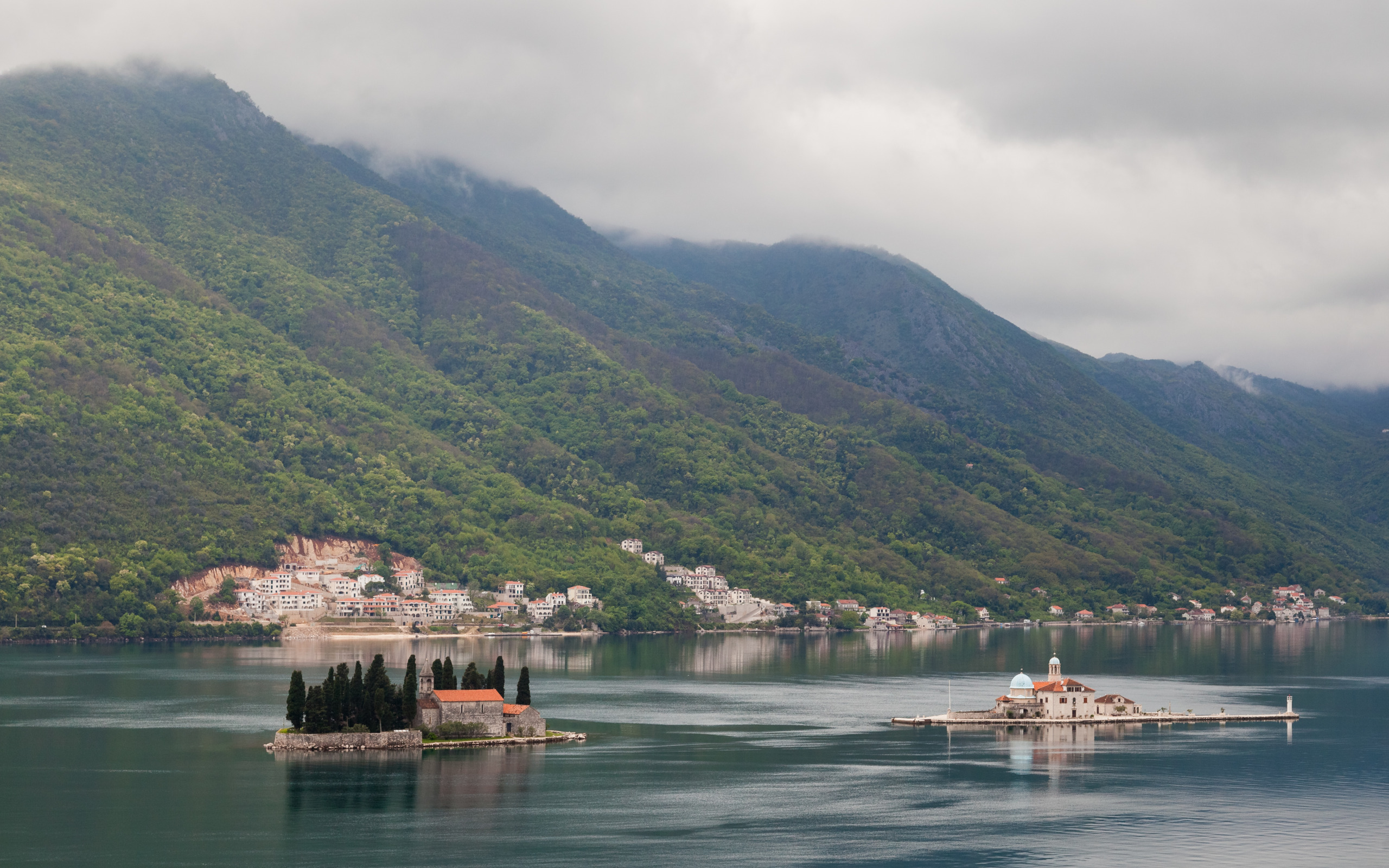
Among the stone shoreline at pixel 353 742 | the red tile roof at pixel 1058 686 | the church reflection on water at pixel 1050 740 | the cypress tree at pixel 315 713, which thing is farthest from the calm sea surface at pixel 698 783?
the red tile roof at pixel 1058 686

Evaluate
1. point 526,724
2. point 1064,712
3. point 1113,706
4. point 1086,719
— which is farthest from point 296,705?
point 1113,706

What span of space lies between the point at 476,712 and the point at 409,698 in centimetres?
374

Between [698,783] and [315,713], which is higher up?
[315,713]

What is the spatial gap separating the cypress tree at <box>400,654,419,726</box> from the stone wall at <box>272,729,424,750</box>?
230 cm

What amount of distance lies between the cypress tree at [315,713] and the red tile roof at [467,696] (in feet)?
21.4

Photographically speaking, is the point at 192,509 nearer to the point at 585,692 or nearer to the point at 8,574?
the point at 8,574

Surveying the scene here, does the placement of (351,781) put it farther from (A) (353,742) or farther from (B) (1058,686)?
(B) (1058,686)

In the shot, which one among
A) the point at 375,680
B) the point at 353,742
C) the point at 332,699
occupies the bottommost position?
the point at 353,742

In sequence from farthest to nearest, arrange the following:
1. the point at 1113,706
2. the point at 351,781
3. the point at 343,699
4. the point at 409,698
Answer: the point at 1113,706
the point at 409,698
the point at 343,699
the point at 351,781

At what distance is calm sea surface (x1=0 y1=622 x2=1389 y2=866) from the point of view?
209 feet

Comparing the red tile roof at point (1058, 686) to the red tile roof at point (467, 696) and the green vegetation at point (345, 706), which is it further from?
the green vegetation at point (345, 706)

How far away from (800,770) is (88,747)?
37.7 m

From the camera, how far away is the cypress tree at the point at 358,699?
86.4m

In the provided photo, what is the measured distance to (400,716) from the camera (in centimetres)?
8775
